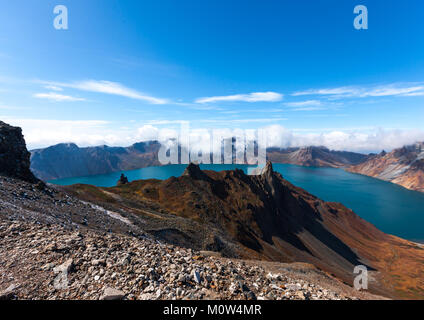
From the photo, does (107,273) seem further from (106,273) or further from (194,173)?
(194,173)

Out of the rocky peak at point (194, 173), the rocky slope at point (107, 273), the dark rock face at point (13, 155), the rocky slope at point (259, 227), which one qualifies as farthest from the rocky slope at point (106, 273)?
the rocky peak at point (194, 173)

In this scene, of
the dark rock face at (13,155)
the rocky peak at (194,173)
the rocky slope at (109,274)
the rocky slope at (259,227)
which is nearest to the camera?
the rocky slope at (109,274)

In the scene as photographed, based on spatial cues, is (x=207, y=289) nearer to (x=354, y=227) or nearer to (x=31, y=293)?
(x=31, y=293)

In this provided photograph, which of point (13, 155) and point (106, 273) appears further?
point (13, 155)

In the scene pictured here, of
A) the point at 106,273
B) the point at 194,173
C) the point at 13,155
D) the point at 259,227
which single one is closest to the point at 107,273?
the point at 106,273

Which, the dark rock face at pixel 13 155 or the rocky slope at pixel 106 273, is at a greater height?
the dark rock face at pixel 13 155

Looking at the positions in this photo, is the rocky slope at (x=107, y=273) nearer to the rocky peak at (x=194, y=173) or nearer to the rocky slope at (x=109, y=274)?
the rocky slope at (x=109, y=274)

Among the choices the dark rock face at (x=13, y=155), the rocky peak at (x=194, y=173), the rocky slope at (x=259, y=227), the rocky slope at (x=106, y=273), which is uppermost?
the dark rock face at (x=13, y=155)
